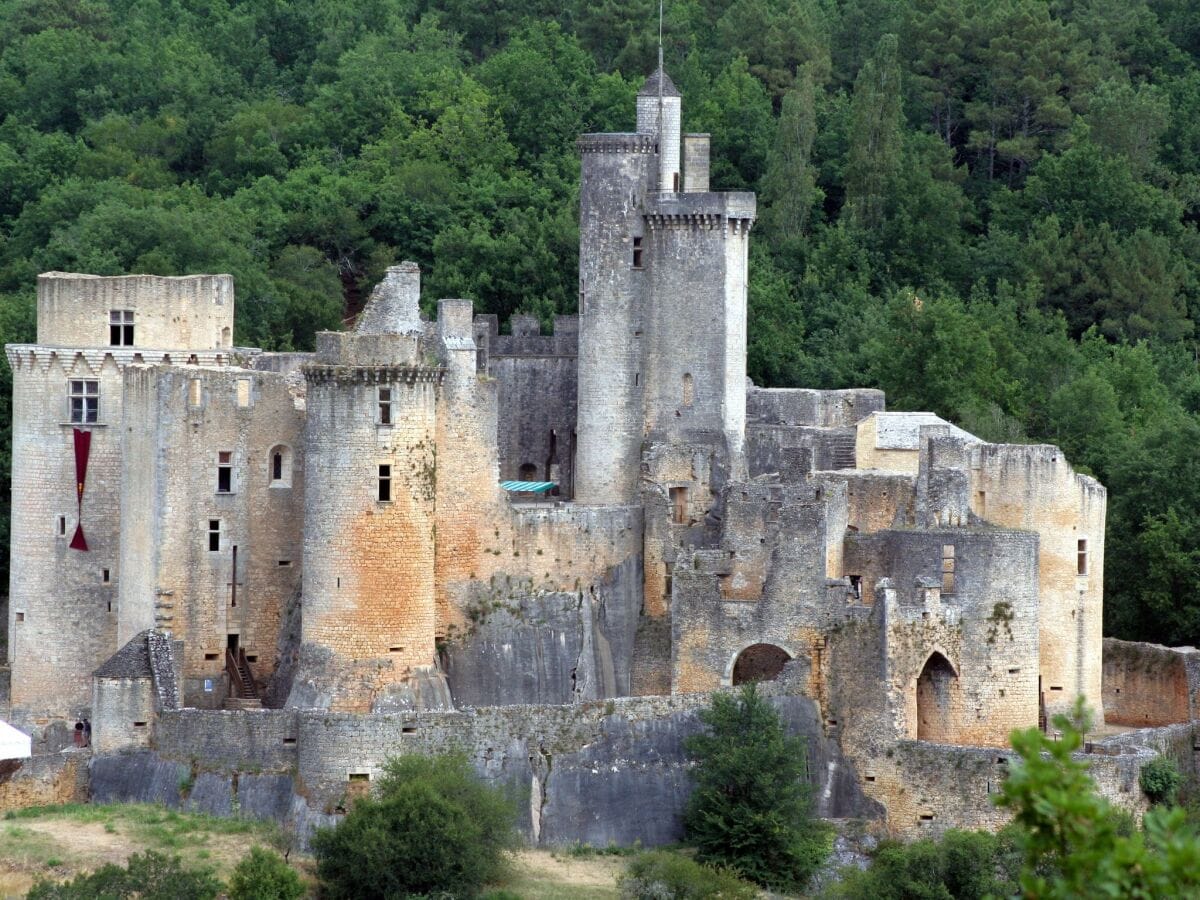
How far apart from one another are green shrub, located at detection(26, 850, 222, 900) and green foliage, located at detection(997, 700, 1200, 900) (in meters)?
20.6

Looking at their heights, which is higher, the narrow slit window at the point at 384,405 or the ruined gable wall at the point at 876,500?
the narrow slit window at the point at 384,405

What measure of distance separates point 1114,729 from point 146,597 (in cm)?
1737

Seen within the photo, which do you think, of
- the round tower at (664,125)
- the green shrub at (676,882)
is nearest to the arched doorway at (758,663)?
the green shrub at (676,882)

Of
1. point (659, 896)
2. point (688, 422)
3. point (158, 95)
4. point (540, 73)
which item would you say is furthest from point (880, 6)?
point (659, 896)

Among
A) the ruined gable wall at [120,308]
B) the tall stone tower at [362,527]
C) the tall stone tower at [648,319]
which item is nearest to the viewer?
the tall stone tower at [362,527]

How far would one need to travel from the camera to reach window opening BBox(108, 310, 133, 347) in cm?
4919

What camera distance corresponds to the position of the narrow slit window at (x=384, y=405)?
45656 millimetres

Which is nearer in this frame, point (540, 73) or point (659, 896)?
point (659, 896)

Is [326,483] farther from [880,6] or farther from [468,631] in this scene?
[880,6]

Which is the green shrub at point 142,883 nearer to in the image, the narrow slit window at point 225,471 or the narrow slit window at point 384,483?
the narrow slit window at point 384,483

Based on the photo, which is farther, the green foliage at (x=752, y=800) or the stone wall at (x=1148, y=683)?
the stone wall at (x=1148, y=683)

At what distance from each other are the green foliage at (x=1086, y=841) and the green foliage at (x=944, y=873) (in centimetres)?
2006

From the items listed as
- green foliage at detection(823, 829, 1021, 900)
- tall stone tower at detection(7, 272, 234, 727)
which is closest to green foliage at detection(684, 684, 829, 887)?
green foliage at detection(823, 829, 1021, 900)

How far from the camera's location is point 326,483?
45562mm
